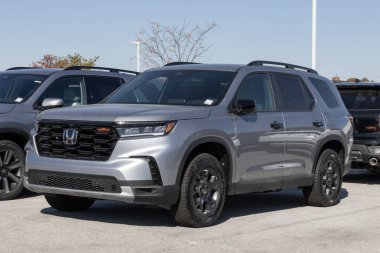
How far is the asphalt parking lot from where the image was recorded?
7.08 metres

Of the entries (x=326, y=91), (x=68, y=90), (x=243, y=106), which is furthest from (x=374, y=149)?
(x=68, y=90)

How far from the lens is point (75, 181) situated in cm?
775

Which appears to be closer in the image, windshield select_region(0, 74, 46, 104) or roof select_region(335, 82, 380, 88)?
windshield select_region(0, 74, 46, 104)

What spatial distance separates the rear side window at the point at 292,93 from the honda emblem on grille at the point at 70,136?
9.25 feet

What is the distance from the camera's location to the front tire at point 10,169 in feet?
33.3

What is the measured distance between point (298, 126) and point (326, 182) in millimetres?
1094

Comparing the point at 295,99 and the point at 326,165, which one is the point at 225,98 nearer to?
the point at 295,99

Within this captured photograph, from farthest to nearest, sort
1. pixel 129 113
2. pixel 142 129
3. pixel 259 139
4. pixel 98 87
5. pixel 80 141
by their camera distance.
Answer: pixel 98 87 → pixel 259 139 → pixel 80 141 → pixel 129 113 → pixel 142 129

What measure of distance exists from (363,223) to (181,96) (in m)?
2.57

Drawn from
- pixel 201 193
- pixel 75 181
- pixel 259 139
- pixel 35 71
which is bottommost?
pixel 201 193

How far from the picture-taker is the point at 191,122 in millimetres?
7895

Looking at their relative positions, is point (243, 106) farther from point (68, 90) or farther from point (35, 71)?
point (35, 71)

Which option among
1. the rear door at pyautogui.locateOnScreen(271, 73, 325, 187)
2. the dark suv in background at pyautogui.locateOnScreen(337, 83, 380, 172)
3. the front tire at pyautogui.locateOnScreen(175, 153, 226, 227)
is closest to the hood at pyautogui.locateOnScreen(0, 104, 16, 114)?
the front tire at pyautogui.locateOnScreen(175, 153, 226, 227)

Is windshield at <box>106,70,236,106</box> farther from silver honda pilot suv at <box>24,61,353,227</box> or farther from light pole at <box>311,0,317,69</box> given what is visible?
light pole at <box>311,0,317,69</box>
